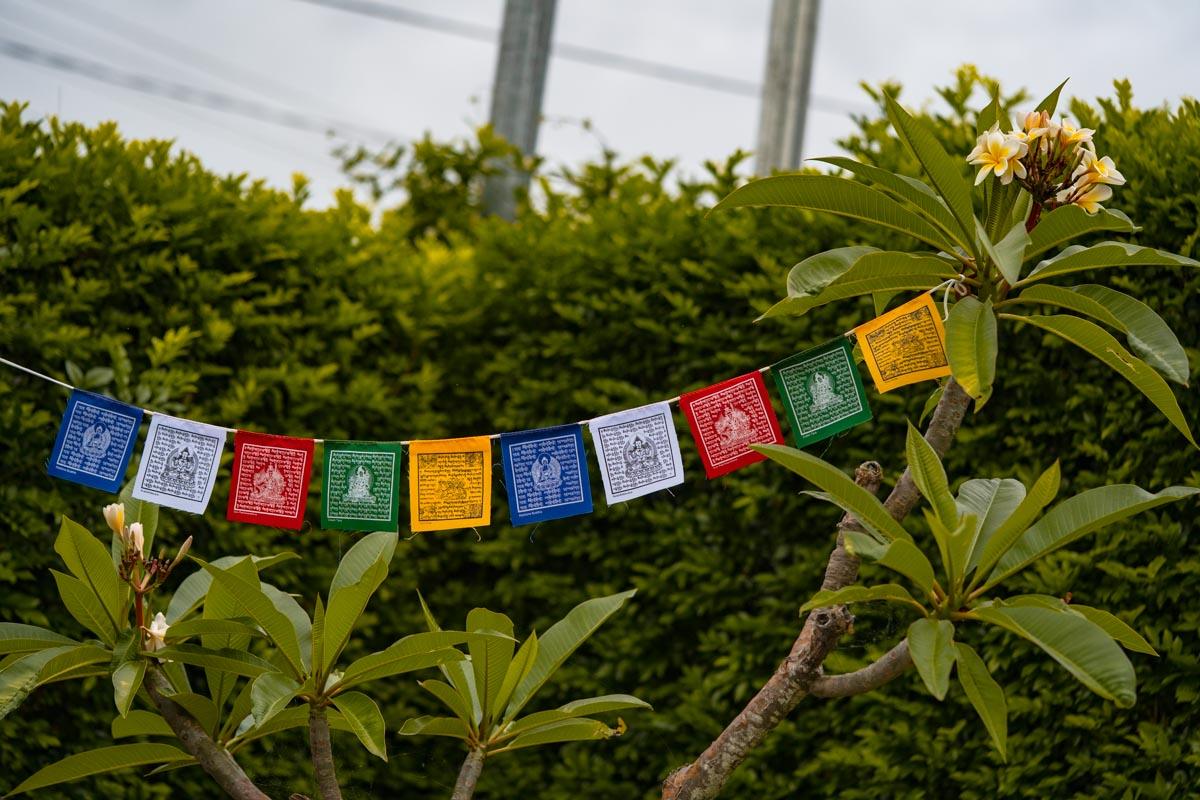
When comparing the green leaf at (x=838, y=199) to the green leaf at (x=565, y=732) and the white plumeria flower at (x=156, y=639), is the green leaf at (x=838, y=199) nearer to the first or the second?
the green leaf at (x=565, y=732)

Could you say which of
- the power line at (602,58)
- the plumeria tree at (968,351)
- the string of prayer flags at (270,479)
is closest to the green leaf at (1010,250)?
the plumeria tree at (968,351)

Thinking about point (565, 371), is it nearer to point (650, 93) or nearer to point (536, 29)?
point (536, 29)

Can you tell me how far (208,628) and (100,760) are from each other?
34cm

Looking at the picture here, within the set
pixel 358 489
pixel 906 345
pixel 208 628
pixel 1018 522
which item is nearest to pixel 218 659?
pixel 208 628

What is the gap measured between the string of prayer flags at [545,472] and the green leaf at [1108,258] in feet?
3.11

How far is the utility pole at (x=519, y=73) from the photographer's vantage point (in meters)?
4.43

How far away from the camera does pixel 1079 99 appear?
2.68 m

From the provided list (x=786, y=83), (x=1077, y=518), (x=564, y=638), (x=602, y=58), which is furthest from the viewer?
(x=602, y=58)

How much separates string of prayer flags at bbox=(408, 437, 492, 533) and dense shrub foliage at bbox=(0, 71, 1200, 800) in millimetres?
745

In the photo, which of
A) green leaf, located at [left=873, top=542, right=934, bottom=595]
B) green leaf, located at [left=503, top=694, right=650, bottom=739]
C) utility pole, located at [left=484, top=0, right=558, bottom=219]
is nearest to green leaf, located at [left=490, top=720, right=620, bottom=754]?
green leaf, located at [left=503, top=694, right=650, bottom=739]

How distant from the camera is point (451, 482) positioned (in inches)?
92.8

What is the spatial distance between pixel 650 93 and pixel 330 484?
5.77 m

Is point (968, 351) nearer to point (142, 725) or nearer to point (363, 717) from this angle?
point (363, 717)

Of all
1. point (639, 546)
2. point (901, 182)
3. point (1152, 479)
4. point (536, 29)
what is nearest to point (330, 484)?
point (639, 546)
